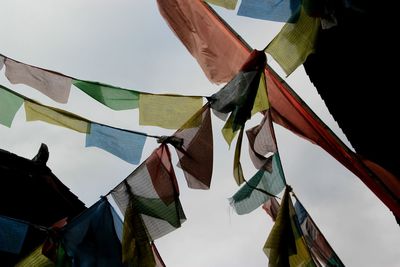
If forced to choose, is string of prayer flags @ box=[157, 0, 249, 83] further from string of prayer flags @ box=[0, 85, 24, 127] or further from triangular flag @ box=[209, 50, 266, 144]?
string of prayer flags @ box=[0, 85, 24, 127]

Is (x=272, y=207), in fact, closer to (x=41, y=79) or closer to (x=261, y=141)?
(x=261, y=141)

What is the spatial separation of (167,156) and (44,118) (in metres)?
1.51

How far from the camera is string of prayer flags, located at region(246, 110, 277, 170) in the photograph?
465 cm

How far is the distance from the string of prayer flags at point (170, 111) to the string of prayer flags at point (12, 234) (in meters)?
1.73

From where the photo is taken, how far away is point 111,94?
4930mm

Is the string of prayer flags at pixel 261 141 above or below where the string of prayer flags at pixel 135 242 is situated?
above

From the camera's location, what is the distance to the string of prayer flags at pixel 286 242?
4.19 meters

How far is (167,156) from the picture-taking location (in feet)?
15.1

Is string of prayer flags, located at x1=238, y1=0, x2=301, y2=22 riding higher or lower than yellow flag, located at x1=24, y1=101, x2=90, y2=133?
lower

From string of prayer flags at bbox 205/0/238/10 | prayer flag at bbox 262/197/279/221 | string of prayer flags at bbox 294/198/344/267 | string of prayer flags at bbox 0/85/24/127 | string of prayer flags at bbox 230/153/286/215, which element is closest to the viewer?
string of prayer flags at bbox 205/0/238/10

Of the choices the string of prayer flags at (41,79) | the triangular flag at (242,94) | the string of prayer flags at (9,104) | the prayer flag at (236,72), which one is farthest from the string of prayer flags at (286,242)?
the string of prayer flags at (9,104)

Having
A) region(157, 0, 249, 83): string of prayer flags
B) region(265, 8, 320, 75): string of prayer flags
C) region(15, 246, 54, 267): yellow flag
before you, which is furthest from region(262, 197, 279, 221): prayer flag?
region(15, 246, 54, 267): yellow flag

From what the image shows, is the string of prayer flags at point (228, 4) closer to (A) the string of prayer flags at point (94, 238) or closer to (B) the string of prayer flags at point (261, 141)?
(B) the string of prayer flags at point (261, 141)

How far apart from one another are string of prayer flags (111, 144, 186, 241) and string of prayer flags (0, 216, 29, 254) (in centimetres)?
112
